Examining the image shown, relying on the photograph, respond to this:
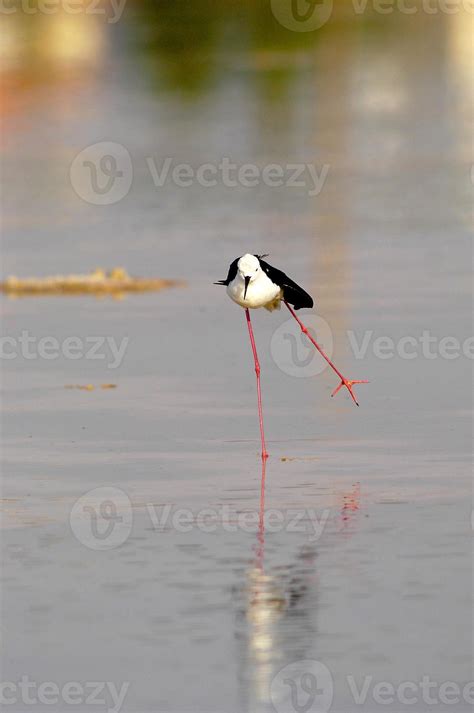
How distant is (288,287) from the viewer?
1219cm

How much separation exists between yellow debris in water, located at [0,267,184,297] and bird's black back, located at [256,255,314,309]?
16.1 ft

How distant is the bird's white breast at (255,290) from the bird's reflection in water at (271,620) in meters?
3.17

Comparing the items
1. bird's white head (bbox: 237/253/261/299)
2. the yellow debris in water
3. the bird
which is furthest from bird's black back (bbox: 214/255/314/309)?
the yellow debris in water

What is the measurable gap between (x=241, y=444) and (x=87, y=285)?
20.2 feet

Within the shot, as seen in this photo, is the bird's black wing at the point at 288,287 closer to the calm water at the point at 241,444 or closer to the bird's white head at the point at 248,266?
the bird's white head at the point at 248,266

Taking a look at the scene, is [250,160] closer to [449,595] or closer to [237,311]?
[237,311]

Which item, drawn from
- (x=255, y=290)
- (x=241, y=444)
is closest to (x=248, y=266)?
(x=255, y=290)

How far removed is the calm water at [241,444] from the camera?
753 centimetres

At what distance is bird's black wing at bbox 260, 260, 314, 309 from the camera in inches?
476

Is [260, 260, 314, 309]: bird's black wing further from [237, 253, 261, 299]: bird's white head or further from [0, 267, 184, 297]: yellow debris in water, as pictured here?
[0, 267, 184, 297]: yellow debris in water

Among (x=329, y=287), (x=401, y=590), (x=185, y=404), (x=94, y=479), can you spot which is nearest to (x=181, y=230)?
(x=329, y=287)

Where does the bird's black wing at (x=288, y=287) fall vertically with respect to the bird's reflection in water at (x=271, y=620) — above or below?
above

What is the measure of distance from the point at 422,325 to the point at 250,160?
39.6ft

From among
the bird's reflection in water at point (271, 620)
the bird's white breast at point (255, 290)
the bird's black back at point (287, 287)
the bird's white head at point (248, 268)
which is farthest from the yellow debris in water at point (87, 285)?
the bird's reflection in water at point (271, 620)
